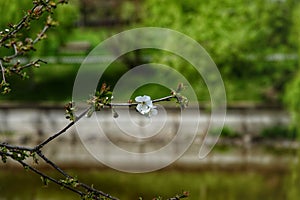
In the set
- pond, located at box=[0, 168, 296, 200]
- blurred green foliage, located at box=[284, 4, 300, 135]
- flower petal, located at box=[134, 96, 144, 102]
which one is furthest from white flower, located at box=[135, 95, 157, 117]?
blurred green foliage, located at box=[284, 4, 300, 135]

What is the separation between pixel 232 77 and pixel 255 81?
65 cm

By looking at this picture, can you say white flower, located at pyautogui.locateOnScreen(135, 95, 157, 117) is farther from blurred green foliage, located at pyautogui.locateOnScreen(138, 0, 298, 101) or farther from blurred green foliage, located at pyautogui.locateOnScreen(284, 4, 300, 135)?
blurred green foliage, located at pyautogui.locateOnScreen(138, 0, 298, 101)

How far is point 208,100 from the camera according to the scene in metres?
16.2

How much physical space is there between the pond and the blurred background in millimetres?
15

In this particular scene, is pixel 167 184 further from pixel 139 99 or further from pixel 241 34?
pixel 139 99

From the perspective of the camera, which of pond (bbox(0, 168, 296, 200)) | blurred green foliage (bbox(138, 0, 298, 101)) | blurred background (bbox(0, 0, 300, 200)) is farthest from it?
blurred green foliage (bbox(138, 0, 298, 101))

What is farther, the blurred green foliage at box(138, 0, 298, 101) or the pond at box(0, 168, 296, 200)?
the blurred green foliage at box(138, 0, 298, 101)

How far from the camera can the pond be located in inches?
435

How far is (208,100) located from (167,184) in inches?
189

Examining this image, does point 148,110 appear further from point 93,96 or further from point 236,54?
point 236,54

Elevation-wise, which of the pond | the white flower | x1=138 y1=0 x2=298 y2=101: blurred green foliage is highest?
x1=138 y1=0 x2=298 y2=101: blurred green foliage

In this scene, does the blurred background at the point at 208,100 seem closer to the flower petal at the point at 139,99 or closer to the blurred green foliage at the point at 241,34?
the blurred green foliage at the point at 241,34

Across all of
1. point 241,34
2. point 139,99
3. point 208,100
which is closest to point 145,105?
point 139,99

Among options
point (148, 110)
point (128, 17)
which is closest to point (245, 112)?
point (128, 17)
